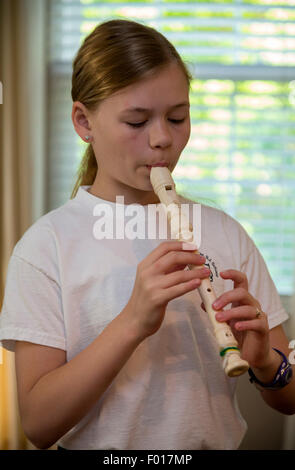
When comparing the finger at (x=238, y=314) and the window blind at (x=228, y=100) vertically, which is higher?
the window blind at (x=228, y=100)

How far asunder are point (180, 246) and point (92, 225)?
0.25 m

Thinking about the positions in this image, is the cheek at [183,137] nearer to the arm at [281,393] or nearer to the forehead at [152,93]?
the forehead at [152,93]

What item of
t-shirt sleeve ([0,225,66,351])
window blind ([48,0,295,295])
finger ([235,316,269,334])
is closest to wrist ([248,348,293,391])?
finger ([235,316,269,334])

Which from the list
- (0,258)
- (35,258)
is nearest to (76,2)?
(0,258)

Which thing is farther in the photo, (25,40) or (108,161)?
(25,40)

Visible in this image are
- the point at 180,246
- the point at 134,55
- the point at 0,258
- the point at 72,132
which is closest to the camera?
the point at 180,246

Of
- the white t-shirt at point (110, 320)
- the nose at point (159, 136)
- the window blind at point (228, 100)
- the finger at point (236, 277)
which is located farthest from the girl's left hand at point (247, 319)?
the window blind at point (228, 100)

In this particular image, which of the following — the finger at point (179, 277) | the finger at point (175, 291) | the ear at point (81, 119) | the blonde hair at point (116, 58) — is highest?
the blonde hair at point (116, 58)

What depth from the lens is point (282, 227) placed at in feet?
7.32

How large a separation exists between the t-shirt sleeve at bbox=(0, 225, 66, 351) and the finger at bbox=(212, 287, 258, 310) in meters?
0.28

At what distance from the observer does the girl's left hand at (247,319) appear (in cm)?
79

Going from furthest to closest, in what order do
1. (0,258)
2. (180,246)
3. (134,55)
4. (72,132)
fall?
1. (72,132)
2. (0,258)
3. (134,55)
4. (180,246)

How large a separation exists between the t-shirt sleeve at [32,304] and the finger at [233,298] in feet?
0.93
